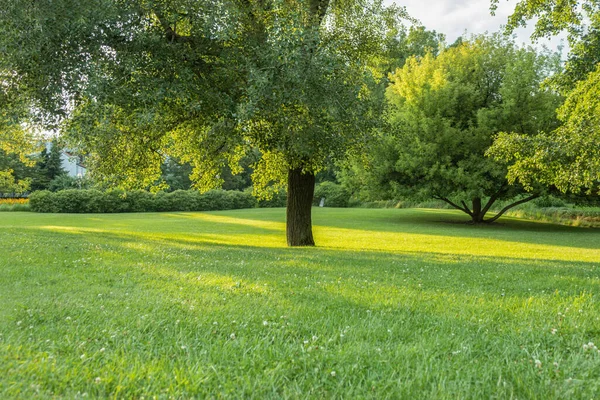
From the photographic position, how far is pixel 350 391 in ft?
8.71

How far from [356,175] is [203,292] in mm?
26200

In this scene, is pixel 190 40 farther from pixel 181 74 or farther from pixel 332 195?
pixel 332 195

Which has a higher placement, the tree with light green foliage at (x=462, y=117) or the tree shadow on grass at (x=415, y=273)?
the tree with light green foliage at (x=462, y=117)

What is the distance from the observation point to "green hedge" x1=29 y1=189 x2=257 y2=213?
37656mm

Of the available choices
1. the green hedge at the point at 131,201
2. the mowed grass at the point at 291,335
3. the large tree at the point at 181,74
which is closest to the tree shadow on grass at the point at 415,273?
the mowed grass at the point at 291,335

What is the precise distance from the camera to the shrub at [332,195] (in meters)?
53.3

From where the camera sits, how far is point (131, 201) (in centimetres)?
4134

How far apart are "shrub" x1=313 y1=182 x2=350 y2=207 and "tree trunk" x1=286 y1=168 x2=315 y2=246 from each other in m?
37.3

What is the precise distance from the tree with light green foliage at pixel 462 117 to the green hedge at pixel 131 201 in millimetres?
21939

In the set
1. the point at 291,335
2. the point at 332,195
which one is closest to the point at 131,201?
the point at 332,195

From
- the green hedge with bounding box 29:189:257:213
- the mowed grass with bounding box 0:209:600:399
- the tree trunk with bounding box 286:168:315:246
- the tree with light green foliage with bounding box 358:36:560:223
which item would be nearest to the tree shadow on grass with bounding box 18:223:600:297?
the mowed grass with bounding box 0:209:600:399

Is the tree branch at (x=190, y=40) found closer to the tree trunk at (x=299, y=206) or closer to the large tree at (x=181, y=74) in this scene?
the large tree at (x=181, y=74)

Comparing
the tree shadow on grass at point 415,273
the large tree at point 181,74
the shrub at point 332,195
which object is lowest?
the tree shadow on grass at point 415,273

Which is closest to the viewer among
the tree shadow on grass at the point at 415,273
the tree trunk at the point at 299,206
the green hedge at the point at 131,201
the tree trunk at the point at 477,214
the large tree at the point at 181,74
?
the tree shadow on grass at the point at 415,273
